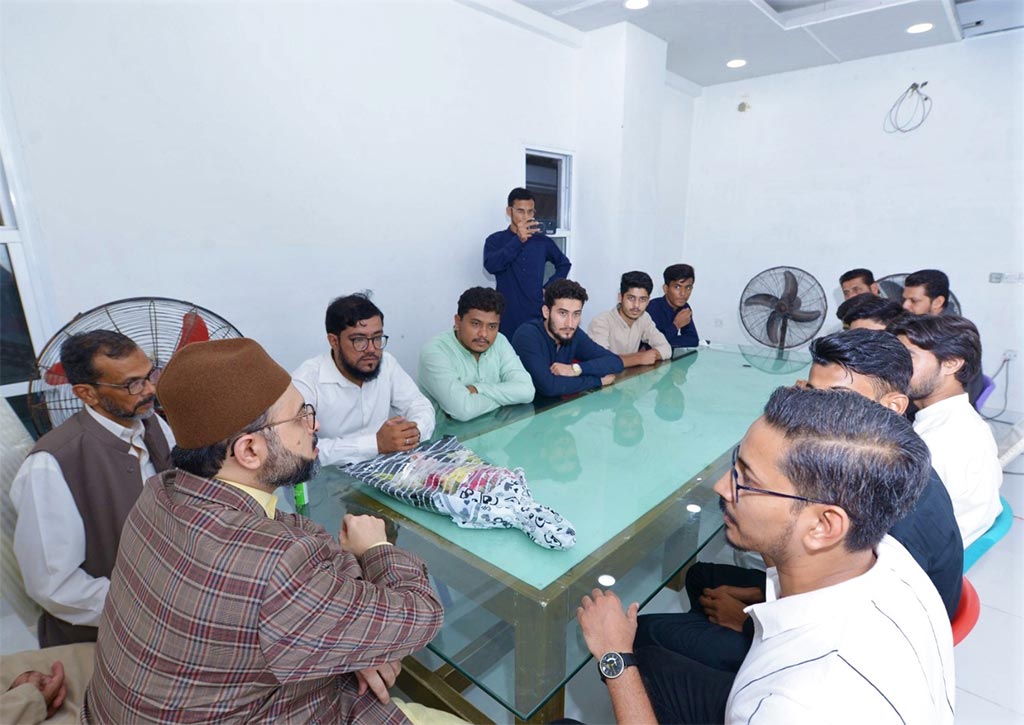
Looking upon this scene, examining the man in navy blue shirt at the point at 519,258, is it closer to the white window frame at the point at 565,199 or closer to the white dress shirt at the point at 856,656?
the white window frame at the point at 565,199

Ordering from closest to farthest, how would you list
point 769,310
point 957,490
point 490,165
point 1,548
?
1. point 1,548
2. point 957,490
3. point 490,165
4. point 769,310

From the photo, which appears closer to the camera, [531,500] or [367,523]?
[367,523]

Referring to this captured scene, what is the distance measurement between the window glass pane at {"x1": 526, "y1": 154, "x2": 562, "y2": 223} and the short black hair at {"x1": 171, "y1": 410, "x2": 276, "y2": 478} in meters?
3.44

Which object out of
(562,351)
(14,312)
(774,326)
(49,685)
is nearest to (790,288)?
(774,326)

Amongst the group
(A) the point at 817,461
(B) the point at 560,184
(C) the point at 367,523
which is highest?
(B) the point at 560,184

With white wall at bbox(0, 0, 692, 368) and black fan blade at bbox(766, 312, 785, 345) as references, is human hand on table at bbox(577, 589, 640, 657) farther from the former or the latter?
black fan blade at bbox(766, 312, 785, 345)

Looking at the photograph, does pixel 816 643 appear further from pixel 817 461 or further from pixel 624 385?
pixel 624 385

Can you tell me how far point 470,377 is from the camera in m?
2.32

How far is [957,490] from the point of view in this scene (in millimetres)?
1364

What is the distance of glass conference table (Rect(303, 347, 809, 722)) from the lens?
3.30 feet

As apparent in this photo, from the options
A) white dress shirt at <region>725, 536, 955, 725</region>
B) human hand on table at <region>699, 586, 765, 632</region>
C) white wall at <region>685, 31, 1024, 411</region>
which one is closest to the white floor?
human hand on table at <region>699, 586, 765, 632</region>

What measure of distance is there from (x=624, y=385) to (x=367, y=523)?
5.07ft

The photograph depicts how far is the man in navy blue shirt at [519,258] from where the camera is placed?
335 centimetres

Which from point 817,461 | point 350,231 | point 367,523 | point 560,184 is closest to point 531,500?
point 367,523
